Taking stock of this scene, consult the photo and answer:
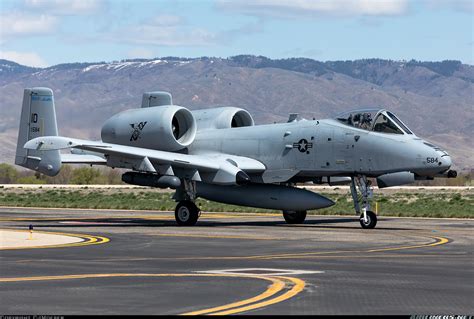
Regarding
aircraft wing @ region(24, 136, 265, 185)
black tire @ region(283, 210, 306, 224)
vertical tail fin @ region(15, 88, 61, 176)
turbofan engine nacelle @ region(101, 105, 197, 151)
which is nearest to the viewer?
aircraft wing @ region(24, 136, 265, 185)

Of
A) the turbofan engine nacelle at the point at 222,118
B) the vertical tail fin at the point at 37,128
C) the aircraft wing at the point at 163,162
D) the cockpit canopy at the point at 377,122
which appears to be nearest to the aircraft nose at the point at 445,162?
the cockpit canopy at the point at 377,122

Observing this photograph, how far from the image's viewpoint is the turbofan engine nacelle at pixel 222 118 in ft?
123

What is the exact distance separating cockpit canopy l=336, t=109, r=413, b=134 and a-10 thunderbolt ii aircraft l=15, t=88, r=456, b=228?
30mm

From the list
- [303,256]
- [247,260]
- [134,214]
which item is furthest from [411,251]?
[134,214]

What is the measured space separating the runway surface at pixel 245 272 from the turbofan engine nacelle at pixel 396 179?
9.23 ft

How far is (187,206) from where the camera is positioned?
3384 centimetres

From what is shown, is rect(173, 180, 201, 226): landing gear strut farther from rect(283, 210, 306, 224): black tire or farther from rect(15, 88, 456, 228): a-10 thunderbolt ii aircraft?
rect(283, 210, 306, 224): black tire

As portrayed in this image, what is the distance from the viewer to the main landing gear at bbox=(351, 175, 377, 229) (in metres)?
31.7

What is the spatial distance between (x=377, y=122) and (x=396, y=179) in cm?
329

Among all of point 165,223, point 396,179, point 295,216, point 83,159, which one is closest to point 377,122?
point 396,179

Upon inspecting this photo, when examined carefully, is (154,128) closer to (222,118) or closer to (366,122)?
(222,118)

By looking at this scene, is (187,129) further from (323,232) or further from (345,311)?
(345,311)

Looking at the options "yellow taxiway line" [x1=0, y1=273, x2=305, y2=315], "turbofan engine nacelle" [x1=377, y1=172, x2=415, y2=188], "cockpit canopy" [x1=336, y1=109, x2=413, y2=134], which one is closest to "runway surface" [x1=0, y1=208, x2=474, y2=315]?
"yellow taxiway line" [x1=0, y1=273, x2=305, y2=315]

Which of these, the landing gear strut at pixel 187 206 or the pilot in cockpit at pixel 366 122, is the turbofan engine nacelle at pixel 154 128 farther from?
the pilot in cockpit at pixel 366 122
